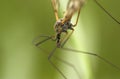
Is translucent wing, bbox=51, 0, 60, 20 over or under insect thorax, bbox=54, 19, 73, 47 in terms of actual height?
over

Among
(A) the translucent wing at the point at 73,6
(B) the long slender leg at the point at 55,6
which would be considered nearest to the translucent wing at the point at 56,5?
(B) the long slender leg at the point at 55,6

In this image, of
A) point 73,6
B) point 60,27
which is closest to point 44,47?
point 60,27

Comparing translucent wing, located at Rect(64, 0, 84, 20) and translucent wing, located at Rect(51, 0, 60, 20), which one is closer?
translucent wing, located at Rect(64, 0, 84, 20)

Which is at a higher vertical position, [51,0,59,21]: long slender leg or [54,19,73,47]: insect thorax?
[51,0,59,21]: long slender leg

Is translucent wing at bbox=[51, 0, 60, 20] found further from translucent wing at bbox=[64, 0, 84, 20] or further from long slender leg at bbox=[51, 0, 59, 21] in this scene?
translucent wing at bbox=[64, 0, 84, 20]

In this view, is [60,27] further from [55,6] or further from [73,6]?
[73,6]

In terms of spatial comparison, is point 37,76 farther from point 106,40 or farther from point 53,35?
point 106,40

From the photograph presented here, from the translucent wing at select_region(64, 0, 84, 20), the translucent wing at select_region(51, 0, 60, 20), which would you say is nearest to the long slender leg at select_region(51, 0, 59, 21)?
the translucent wing at select_region(51, 0, 60, 20)

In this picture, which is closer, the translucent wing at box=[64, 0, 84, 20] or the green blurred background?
the translucent wing at box=[64, 0, 84, 20]

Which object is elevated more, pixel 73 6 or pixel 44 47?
pixel 73 6
